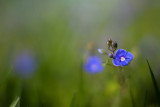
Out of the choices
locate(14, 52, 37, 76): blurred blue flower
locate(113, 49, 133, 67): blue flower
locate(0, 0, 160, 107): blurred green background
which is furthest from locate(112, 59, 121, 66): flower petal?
locate(14, 52, 37, 76): blurred blue flower

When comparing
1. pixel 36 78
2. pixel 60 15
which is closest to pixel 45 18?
pixel 60 15

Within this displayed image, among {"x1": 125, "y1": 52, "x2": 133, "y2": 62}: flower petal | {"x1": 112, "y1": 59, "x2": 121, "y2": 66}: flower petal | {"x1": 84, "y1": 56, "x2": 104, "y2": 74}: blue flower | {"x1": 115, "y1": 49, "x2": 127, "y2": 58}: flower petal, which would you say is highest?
{"x1": 84, "y1": 56, "x2": 104, "y2": 74}: blue flower

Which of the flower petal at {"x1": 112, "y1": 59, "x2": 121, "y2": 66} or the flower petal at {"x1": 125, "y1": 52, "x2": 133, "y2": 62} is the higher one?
the flower petal at {"x1": 125, "y1": 52, "x2": 133, "y2": 62}

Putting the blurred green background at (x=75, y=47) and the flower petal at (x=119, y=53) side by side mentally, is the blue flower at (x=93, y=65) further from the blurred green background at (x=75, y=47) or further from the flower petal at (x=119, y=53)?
the flower petal at (x=119, y=53)

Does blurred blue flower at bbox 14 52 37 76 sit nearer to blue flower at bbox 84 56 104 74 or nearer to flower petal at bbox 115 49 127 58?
blue flower at bbox 84 56 104 74

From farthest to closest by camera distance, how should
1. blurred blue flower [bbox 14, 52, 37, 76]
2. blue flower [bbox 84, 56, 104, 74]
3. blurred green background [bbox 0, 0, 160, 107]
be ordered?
blurred blue flower [bbox 14, 52, 37, 76] < blue flower [bbox 84, 56, 104, 74] < blurred green background [bbox 0, 0, 160, 107]

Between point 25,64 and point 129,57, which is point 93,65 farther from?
point 129,57

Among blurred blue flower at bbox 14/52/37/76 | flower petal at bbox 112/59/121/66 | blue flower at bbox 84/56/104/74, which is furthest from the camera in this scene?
blurred blue flower at bbox 14/52/37/76

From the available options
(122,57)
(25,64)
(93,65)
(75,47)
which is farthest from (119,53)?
(75,47)
